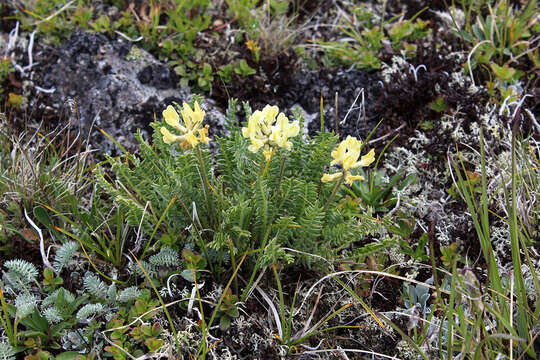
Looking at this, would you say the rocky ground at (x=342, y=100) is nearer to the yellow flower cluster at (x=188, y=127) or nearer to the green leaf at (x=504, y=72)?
the green leaf at (x=504, y=72)

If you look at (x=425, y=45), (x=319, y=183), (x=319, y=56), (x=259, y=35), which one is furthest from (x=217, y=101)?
(x=425, y=45)

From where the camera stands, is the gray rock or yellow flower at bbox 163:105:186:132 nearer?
yellow flower at bbox 163:105:186:132

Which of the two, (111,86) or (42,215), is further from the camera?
(111,86)

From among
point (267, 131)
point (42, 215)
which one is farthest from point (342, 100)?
point (42, 215)

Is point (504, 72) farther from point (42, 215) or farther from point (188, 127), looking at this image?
point (42, 215)

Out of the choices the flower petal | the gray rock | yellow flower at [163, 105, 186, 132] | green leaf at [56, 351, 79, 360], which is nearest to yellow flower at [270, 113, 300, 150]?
the flower petal

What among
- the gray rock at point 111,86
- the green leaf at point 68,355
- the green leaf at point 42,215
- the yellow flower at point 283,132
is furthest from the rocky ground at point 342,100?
the green leaf at point 68,355

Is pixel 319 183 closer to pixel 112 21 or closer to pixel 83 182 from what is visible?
pixel 83 182

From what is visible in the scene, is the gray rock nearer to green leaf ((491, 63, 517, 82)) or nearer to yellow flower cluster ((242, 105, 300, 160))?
yellow flower cluster ((242, 105, 300, 160))
